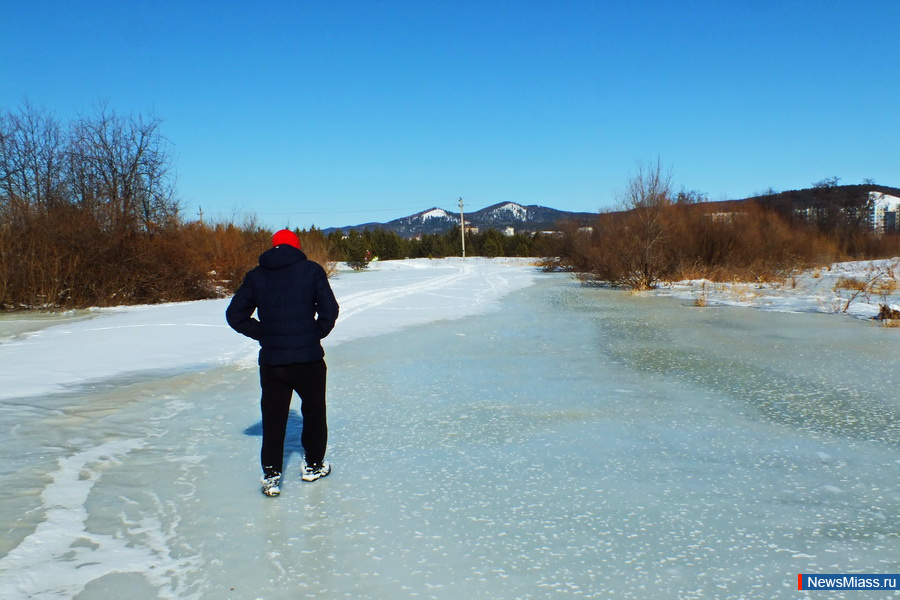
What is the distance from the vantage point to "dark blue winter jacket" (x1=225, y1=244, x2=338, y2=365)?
3.92 meters

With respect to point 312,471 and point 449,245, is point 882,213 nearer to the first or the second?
point 449,245

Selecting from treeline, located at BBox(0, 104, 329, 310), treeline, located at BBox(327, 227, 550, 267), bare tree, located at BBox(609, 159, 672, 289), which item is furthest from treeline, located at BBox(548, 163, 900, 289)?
treeline, located at BBox(327, 227, 550, 267)

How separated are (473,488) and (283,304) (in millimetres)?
1595

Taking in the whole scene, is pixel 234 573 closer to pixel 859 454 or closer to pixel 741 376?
pixel 859 454

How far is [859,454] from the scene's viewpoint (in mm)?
4668

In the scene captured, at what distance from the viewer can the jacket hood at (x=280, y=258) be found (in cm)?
391

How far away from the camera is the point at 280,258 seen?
12.9 feet

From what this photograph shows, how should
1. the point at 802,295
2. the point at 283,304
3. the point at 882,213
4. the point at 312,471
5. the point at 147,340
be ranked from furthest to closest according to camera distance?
the point at 882,213, the point at 802,295, the point at 147,340, the point at 312,471, the point at 283,304

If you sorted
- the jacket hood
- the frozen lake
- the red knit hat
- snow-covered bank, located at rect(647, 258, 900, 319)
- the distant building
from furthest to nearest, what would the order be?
the distant building, snow-covered bank, located at rect(647, 258, 900, 319), the red knit hat, the jacket hood, the frozen lake

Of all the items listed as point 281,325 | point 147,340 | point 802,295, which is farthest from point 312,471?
point 802,295

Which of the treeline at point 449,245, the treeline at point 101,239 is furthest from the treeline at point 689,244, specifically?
the treeline at point 449,245

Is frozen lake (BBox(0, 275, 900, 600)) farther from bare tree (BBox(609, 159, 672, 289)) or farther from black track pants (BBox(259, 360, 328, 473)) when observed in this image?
bare tree (BBox(609, 159, 672, 289))

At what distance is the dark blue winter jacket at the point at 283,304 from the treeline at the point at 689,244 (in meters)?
21.0

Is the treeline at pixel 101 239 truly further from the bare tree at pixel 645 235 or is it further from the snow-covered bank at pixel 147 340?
the bare tree at pixel 645 235
